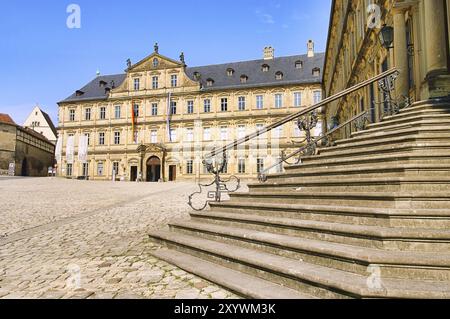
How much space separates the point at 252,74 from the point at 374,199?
4348cm

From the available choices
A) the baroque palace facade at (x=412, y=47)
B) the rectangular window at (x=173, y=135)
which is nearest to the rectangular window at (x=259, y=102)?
the rectangular window at (x=173, y=135)

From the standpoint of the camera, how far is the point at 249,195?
696cm

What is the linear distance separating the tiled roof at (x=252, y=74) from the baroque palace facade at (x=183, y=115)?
13 cm

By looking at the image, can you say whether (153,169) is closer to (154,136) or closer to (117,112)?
(154,136)

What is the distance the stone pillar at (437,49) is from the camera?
25.6ft

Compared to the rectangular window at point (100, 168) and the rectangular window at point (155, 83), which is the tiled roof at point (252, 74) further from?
the rectangular window at point (100, 168)

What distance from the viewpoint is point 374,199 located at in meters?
4.55

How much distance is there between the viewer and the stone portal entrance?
45156 mm

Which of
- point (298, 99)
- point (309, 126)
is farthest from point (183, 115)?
point (309, 126)

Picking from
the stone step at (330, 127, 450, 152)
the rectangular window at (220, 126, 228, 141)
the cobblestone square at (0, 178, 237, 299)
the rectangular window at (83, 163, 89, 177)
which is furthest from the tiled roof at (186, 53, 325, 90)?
the cobblestone square at (0, 178, 237, 299)

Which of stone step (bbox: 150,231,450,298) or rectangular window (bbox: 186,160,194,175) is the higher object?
rectangular window (bbox: 186,160,194,175)

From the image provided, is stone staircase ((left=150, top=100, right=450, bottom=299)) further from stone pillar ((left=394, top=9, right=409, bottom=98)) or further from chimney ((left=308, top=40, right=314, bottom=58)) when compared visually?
chimney ((left=308, top=40, right=314, bottom=58))

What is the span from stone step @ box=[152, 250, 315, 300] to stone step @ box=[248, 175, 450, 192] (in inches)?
86.7

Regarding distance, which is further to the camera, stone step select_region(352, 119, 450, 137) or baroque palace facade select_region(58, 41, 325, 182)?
baroque palace facade select_region(58, 41, 325, 182)
